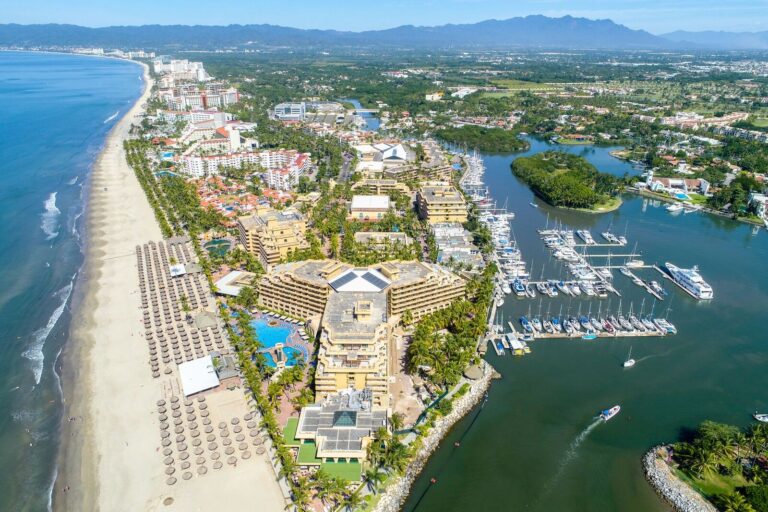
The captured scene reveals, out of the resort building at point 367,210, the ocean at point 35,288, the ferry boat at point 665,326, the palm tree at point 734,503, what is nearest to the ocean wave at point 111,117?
the ocean at point 35,288

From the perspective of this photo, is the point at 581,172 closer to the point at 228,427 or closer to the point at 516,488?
the point at 516,488

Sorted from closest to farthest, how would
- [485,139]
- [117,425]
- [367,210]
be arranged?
[117,425], [367,210], [485,139]

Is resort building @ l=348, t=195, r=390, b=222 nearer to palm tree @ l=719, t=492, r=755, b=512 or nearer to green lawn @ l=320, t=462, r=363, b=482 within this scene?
green lawn @ l=320, t=462, r=363, b=482

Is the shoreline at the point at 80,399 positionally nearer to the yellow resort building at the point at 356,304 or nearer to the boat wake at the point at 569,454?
the yellow resort building at the point at 356,304

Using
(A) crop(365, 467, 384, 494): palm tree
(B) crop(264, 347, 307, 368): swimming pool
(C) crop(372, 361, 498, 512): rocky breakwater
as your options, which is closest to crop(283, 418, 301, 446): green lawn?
(A) crop(365, 467, 384, 494): palm tree

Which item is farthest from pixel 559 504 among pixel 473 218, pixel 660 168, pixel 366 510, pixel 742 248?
pixel 660 168

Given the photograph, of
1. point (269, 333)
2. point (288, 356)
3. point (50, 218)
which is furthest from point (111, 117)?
point (288, 356)

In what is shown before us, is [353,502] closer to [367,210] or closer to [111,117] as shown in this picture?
[367,210]
